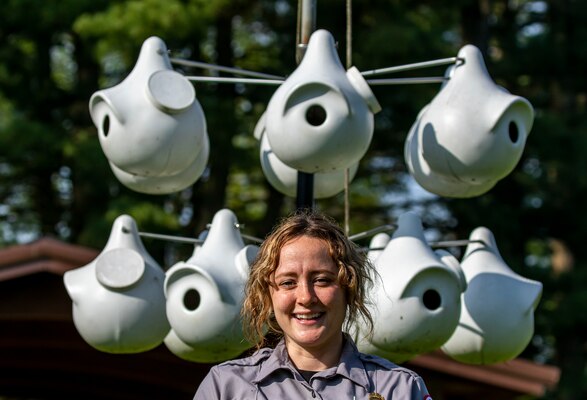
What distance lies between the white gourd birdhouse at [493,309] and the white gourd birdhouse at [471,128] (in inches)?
17.1

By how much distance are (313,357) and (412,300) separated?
2518mm

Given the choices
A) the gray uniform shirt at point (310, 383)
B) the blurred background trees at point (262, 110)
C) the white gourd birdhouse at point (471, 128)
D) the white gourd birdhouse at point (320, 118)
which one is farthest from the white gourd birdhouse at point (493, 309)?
the blurred background trees at point (262, 110)

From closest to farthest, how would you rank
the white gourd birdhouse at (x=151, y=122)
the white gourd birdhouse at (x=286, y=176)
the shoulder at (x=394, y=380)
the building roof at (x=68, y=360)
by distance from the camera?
the shoulder at (x=394, y=380) → the white gourd birdhouse at (x=151, y=122) → the white gourd birdhouse at (x=286, y=176) → the building roof at (x=68, y=360)

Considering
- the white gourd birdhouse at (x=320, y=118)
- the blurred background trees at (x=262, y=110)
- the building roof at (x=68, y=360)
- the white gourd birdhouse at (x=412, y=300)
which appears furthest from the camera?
the blurred background trees at (x=262, y=110)

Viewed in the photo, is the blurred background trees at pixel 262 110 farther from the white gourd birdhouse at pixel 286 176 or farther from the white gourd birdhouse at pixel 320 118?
the white gourd birdhouse at pixel 320 118

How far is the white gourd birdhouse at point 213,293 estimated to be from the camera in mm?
5199

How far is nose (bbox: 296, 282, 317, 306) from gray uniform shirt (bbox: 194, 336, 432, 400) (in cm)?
13

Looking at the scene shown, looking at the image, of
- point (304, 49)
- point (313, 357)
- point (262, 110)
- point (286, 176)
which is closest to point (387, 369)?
point (313, 357)

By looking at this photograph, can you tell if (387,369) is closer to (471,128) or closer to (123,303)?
(471,128)

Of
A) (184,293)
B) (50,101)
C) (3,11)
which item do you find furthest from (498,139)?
(50,101)

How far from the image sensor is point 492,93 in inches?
208

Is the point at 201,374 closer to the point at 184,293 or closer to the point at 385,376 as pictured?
the point at 184,293

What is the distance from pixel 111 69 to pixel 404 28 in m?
5.99

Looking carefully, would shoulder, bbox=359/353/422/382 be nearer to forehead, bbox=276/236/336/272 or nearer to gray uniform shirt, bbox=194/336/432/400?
gray uniform shirt, bbox=194/336/432/400
